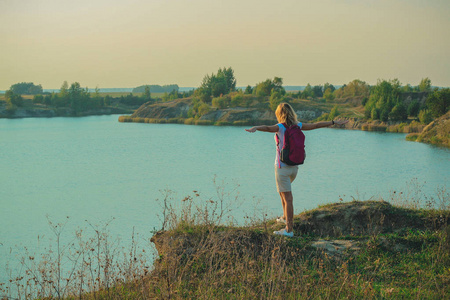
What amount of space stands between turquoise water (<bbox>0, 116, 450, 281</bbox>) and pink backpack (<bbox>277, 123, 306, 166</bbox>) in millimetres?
6174

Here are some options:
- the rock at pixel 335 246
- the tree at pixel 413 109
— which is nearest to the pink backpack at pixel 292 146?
the rock at pixel 335 246

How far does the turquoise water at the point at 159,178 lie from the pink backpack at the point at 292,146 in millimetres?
6174

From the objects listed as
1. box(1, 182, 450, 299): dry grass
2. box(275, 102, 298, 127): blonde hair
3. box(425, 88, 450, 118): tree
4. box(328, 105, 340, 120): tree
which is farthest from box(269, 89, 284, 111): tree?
box(1, 182, 450, 299): dry grass

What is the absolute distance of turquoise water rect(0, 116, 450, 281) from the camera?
17.5 m

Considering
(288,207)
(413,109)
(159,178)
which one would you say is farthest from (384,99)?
(288,207)

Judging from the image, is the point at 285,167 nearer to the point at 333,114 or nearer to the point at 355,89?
the point at 333,114

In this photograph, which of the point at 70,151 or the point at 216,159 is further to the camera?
the point at 70,151

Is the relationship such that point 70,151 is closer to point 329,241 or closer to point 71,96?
point 329,241

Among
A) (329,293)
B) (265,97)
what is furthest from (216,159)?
(265,97)

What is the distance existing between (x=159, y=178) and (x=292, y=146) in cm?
1999

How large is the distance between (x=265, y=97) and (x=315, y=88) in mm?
36398

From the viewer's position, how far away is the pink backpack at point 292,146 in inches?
302

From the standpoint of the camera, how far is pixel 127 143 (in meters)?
51.8

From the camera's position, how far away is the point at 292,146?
25.3 feet
